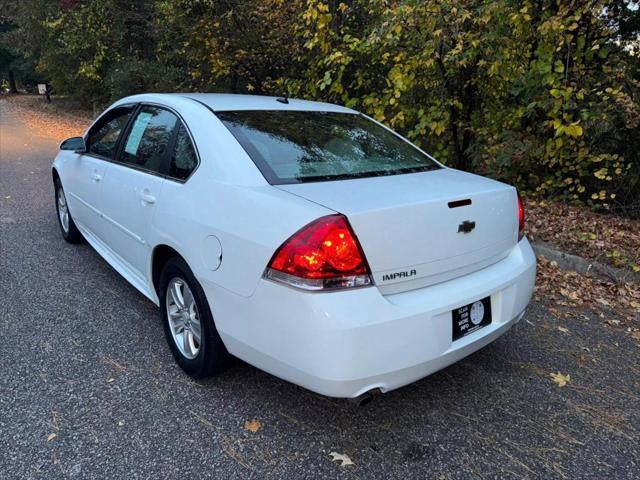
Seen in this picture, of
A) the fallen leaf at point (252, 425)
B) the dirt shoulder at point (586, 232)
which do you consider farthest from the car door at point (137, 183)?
the dirt shoulder at point (586, 232)

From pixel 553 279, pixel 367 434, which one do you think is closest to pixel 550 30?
pixel 553 279

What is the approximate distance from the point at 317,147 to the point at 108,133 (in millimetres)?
1992

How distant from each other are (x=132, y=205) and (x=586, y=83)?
190 inches

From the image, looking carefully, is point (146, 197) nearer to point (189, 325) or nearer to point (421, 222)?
point (189, 325)

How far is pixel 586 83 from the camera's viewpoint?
17.6 feet

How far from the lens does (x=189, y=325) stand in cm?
280

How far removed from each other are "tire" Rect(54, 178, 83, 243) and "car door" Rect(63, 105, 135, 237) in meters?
0.33

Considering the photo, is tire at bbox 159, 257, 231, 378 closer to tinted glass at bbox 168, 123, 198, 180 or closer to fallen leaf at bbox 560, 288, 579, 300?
tinted glass at bbox 168, 123, 198, 180

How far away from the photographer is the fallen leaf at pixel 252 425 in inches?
94.1

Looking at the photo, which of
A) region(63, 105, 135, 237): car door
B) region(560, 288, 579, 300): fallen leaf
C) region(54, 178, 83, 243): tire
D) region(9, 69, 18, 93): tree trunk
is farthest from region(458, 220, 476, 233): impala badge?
region(9, 69, 18, 93): tree trunk

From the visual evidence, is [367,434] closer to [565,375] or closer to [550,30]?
[565,375]

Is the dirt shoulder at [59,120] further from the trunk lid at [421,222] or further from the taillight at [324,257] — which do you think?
the taillight at [324,257]

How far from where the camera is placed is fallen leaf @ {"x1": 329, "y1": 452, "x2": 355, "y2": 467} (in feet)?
7.20

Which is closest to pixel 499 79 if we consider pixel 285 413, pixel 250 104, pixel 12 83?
pixel 250 104
